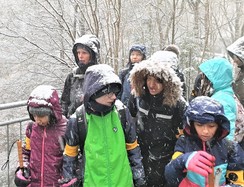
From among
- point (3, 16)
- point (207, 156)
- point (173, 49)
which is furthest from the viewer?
point (3, 16)

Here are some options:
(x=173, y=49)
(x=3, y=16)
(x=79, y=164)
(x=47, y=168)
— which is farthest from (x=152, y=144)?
(x=3, y=16)

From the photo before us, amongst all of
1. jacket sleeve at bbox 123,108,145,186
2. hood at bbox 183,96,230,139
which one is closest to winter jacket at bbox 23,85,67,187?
jacket sleeve at bbox 123,108,145,186

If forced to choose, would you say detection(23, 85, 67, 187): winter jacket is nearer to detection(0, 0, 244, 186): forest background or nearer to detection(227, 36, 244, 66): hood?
detection(227, 36, 244, 66): hood

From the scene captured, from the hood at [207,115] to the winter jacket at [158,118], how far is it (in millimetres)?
623

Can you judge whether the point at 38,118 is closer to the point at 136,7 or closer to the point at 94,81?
the point at 94,81

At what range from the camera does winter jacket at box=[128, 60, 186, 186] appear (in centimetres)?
345

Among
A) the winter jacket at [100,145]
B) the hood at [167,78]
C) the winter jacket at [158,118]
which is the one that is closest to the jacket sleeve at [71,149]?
the winter jacket at [100,145]

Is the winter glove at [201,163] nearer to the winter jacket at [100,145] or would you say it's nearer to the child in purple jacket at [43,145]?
A: the winter jacket at [100,145]

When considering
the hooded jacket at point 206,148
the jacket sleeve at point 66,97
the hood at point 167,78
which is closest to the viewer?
the hooded jacket at point 206,148

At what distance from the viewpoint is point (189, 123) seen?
2.80 meters

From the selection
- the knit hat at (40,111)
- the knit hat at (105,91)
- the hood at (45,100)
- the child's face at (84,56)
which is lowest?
the knit hat at (40,111)

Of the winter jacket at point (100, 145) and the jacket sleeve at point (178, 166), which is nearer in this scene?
the jacket sleeve at point (178, 166)

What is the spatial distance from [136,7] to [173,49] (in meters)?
10.7

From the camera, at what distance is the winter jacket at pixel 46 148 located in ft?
10.9
